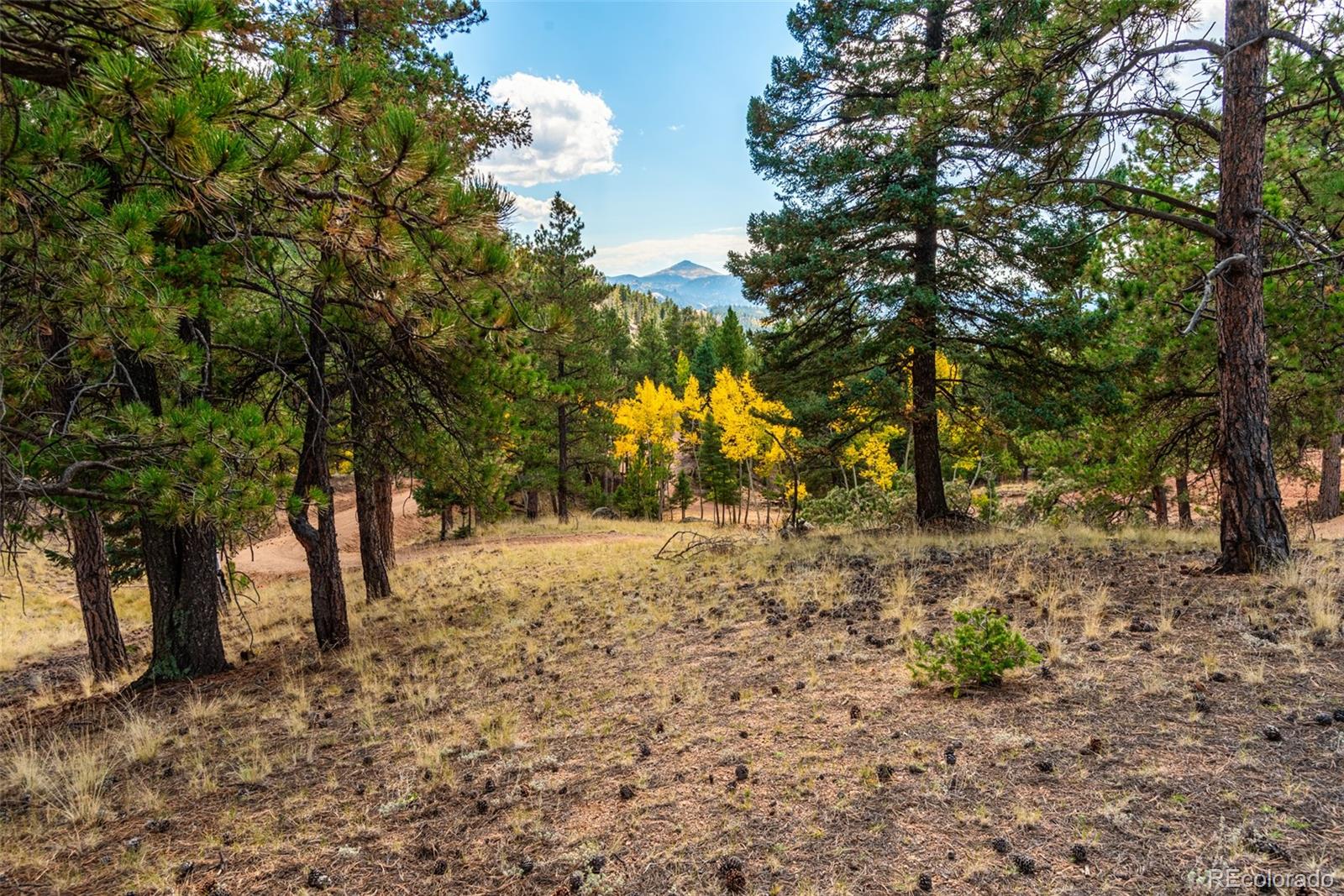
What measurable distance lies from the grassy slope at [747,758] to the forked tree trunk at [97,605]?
2.85 feet

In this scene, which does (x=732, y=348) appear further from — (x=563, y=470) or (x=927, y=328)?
(x=927, y=328)

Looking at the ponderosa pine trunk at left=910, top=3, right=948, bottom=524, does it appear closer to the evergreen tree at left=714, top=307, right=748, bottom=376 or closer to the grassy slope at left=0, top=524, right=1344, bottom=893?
the grassy slope at left=0, top=524, right=1344, bottom=893

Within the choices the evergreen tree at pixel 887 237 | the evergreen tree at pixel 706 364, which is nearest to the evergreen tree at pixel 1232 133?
the evergreen tree at pixel 887 237

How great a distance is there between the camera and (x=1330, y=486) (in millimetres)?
15734

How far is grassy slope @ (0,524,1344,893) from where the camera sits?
2.55m

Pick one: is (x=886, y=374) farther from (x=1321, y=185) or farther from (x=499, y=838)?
(x=499, y=838)

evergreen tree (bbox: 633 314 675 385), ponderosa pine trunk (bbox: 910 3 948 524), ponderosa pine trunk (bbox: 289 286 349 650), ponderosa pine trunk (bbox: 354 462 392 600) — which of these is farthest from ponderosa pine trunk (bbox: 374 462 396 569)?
evergreen tree (bbox: 633 314 675 385)

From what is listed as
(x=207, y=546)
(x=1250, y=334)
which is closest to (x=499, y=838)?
(x=207, y=546)

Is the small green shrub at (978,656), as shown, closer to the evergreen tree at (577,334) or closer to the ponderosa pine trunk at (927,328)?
the ponderosa pine trunk at (927,328)

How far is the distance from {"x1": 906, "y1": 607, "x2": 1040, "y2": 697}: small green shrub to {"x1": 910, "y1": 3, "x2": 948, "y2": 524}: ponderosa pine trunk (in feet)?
19.6

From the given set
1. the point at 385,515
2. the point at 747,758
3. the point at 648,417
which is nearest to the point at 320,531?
the point at 747,758

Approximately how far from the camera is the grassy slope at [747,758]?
8.36 ft

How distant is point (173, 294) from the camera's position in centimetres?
378

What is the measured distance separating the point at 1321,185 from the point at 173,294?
11395mm
